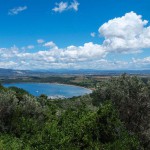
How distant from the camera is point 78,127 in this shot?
28938 millimetres

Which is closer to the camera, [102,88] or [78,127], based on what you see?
[78,127]

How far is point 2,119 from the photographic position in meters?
45.0

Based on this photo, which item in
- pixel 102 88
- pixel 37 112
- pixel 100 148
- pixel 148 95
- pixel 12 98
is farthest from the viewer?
pixel 37 112

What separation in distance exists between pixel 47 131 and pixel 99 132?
5181 mm

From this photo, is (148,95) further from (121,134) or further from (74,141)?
(74,141)

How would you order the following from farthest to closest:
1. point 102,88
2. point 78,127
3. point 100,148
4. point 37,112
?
point 37,112 → point 102,88 → point 78,127 → point 100,148

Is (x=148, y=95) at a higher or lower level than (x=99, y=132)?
higher

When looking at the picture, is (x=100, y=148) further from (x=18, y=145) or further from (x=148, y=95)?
(x=148, y=95)

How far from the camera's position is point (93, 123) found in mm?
29906

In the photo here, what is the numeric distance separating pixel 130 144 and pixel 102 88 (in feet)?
45.4

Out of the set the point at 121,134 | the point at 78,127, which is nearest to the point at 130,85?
the point at 121,134

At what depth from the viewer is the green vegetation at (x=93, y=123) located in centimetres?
2791

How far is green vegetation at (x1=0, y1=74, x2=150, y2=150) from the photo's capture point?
27906mm

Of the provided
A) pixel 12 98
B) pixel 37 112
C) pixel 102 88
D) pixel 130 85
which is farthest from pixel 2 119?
pixel 130 85
